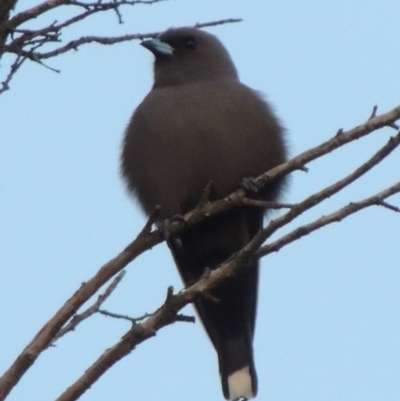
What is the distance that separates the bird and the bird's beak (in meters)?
0.42

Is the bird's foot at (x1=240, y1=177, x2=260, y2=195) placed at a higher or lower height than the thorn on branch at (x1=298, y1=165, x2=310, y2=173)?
higher

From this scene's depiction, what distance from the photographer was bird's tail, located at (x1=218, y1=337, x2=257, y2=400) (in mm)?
4367

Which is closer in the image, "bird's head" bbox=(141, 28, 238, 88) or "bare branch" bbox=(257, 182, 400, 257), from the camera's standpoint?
"bare branch" bbox=(257, 182, 400, 257)

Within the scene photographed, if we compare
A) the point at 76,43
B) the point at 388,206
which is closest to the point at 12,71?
the point at 76,43

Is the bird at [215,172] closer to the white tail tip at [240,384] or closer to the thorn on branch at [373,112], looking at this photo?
the white tail tip at [240,384]

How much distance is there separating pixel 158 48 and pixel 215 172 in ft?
3.92

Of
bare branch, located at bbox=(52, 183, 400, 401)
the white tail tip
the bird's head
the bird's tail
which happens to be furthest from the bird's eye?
bare branch, located at bbox=(52, 183, 400, 401)

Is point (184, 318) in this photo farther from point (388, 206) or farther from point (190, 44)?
point (190, 44)

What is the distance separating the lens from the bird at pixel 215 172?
4.45 m

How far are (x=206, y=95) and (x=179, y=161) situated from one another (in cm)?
46

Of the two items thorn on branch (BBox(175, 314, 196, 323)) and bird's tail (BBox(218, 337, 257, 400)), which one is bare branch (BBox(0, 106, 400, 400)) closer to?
thorn on branch (BBox(175, 314, 196, 323))

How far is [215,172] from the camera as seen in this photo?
4430 millimetres

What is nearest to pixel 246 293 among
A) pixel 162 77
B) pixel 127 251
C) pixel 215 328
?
pixel 215 328

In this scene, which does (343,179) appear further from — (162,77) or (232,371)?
(162,77)
